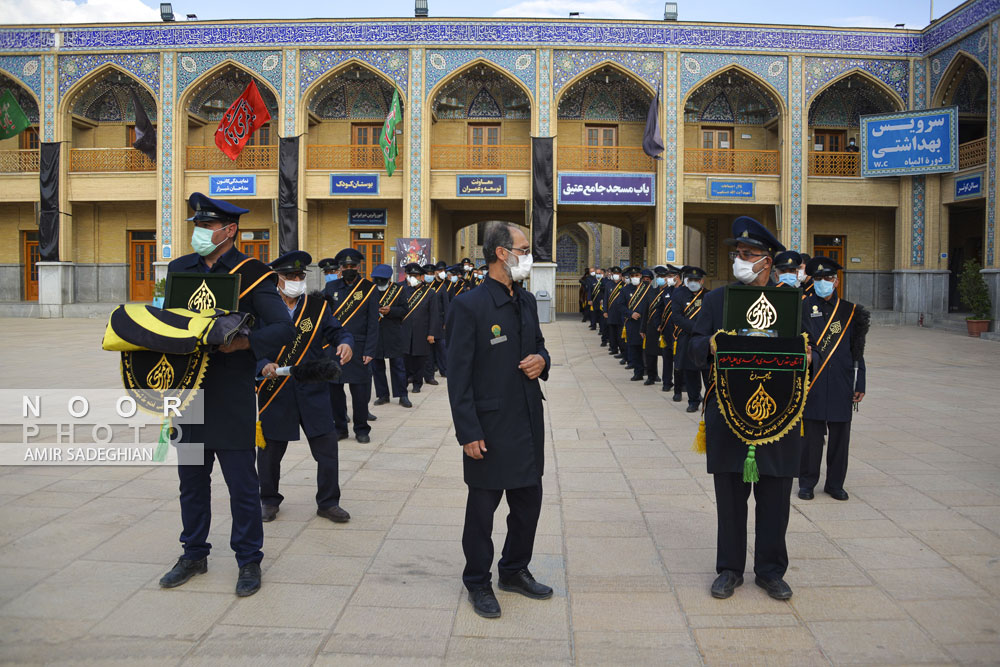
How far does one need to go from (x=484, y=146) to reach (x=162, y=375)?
20.0m

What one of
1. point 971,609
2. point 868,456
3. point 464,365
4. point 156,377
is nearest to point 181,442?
point 156,377

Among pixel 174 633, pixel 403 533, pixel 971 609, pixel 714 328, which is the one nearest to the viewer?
pixel 174 633

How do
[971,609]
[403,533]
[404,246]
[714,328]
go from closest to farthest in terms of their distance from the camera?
[971,609] < [714,328] < [403,533] < [404,246]

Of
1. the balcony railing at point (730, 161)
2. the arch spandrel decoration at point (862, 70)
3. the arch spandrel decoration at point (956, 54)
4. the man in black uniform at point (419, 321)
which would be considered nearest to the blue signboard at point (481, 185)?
the balcony railing at point (730, 161)

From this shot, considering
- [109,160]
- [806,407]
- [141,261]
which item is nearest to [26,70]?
[109,160]

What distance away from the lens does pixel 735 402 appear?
337cm

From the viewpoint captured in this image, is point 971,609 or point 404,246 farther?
point 404,246

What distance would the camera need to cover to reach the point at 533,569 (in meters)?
3.75

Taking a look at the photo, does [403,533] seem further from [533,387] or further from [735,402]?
[735,402]

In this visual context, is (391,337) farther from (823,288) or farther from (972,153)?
(972,153)

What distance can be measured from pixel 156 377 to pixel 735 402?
250 cm

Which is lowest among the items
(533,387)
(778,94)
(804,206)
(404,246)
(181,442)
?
(181,442)

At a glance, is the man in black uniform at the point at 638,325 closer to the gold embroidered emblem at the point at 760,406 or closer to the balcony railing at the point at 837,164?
the gold embroidered emblem at the point at 760,406

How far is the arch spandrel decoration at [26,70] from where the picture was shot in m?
22.8
